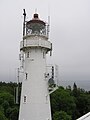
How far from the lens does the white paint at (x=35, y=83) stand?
1627 centimetres

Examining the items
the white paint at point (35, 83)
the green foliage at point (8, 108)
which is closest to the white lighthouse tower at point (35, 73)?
the white paint at point (35, 83)

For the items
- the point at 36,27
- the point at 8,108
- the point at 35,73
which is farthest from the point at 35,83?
the point at 8,108

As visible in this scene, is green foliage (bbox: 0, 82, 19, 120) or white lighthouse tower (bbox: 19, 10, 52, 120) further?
green foliage (bbox: 0, 82, 19, 120)

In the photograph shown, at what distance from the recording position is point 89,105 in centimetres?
5128

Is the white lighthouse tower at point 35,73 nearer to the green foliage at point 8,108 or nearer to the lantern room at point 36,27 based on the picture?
the lantern room at point 36,27

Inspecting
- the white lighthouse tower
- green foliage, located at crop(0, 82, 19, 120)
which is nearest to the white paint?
the white lighthouse tower

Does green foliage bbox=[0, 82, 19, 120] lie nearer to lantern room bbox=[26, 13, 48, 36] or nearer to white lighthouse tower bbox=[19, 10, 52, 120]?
white lighthouse tower bbox=[19, 10, 52, 120]

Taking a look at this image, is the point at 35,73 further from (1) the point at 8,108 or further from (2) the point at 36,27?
(1) the point at 8,108

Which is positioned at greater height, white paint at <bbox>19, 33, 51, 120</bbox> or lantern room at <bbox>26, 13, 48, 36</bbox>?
lantern room at <bbox>26, 13, 48, 36</bbox>

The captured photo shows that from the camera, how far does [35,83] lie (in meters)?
16.4

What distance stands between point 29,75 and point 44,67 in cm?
118

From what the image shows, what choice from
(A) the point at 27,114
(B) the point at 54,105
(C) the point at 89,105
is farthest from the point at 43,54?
(C) the point at 89,105

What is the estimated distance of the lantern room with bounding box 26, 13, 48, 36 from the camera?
16.9 m

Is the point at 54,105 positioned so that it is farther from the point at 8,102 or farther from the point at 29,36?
the point at 29,36
